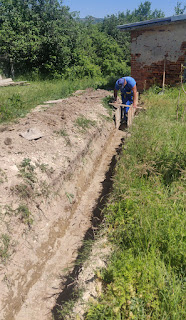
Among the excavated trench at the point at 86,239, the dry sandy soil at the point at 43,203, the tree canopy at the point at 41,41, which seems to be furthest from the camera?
the tree canopy at the point at 41,41

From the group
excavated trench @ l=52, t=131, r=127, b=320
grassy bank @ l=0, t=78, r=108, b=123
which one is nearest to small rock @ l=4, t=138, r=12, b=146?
grassy bank @ l=0, t=78, r=108, b=123

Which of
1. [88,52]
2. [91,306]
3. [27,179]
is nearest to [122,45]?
[88,52]

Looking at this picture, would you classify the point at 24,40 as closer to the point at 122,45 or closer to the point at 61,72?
the point at 61,72

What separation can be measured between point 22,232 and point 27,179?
3.16 ft

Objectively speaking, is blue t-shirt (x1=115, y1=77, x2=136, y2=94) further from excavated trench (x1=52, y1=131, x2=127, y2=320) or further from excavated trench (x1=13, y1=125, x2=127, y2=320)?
excavated trench (x1=13, y1=125, x2=127, y2=320)

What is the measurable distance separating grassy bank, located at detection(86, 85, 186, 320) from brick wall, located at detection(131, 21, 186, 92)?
20.9ft

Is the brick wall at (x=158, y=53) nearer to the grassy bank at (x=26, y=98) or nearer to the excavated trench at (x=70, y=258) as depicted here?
the grassy bank at (x=26, y=98)

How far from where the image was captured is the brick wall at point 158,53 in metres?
9.53

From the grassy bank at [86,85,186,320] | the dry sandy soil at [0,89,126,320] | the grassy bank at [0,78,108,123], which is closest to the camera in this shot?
the grassy bank at [86,85,186,320]

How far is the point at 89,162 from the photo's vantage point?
6125mm

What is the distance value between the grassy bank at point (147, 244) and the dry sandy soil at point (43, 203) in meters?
1.03

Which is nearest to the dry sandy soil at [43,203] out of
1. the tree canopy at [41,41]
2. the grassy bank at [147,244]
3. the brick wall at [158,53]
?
the grassy bank at [147,244]

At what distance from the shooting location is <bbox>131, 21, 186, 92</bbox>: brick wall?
31.3 feet

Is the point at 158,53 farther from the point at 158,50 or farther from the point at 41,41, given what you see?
the point at 41,41
